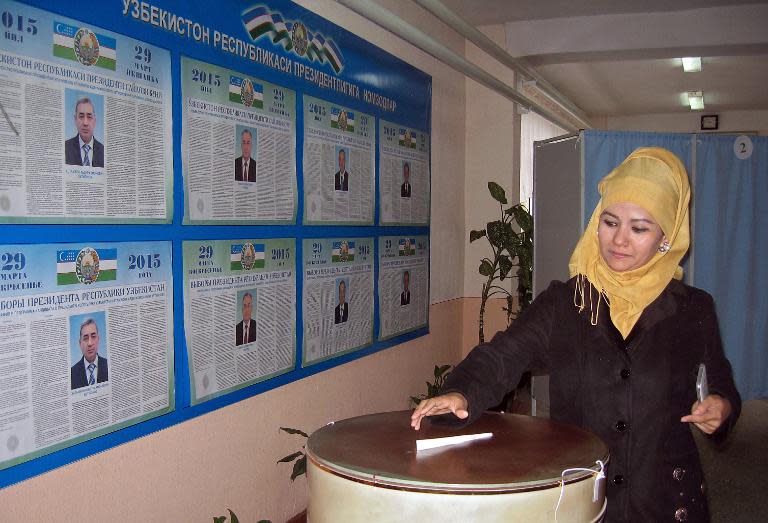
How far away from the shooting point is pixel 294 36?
2.98m

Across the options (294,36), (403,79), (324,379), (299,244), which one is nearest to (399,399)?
(324,379)

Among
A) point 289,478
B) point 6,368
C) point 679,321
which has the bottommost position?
point 289,478

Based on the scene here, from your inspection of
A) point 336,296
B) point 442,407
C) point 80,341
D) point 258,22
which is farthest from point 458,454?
point 336,296

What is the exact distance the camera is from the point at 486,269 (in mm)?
5051

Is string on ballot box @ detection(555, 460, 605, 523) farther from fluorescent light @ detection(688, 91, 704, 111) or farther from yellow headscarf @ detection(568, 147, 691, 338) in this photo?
fluorescent light @ detection(688, 91, 704, 111)

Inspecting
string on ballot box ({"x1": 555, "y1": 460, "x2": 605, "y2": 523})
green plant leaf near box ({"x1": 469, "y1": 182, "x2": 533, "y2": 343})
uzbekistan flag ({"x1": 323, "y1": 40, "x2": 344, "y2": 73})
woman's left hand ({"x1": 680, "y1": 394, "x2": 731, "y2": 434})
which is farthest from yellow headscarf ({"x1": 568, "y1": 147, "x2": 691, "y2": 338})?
green plant leaf near box ({"x1": 469, "y1": 182, "x2": 533, "y2": 343})

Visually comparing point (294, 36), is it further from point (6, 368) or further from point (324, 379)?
point (6, 368)

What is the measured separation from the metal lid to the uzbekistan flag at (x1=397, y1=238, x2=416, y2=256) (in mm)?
2789

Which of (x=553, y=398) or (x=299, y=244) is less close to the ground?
(x=299, y=244)

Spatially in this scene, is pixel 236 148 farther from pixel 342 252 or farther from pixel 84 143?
pixel 342 252

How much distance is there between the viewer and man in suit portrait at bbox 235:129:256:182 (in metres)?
2.61

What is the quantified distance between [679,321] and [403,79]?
2.95m

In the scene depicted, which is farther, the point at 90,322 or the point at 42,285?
the point at 90,322

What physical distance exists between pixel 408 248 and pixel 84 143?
8.37 feet
